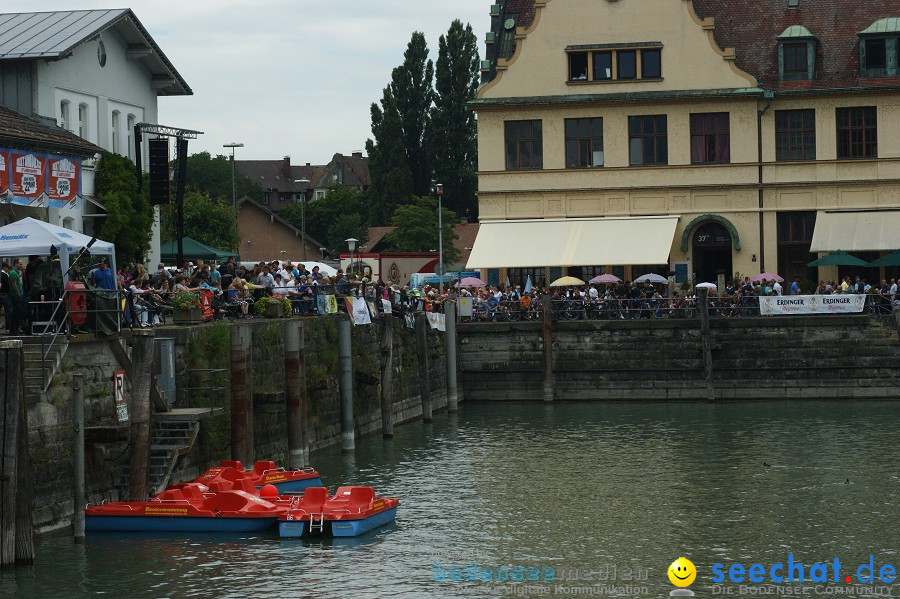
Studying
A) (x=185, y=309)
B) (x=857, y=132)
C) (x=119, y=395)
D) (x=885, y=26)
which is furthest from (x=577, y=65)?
(x=119, y=395)

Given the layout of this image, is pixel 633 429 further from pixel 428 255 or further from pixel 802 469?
pixel 428 255

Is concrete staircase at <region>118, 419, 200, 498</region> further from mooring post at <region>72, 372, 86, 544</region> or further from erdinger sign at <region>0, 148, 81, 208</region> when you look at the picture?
erdinger sign at <region>0, 148, 81, 208</region>

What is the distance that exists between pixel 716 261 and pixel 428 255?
14.1 m

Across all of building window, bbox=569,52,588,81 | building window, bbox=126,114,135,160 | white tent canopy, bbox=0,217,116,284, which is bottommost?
white tent canopy, bbox=0,217,116,284

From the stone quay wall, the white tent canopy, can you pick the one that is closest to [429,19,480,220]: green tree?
the stone quay wall

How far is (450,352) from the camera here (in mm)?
47500

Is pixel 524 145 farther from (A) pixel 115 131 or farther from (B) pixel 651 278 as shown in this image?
(A) pixel 115 131

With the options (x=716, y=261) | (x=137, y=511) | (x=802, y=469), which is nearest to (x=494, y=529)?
(x=137, y=511)

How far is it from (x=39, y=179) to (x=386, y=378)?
10604 millimetres

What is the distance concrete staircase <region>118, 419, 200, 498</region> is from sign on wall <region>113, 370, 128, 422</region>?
0.84m

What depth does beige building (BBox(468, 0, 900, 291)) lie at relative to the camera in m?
55.2

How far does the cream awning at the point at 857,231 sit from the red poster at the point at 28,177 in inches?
1172

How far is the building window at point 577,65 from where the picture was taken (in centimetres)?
5694

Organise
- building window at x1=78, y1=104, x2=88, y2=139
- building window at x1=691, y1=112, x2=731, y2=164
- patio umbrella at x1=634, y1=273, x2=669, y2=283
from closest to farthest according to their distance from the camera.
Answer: building window at x1=78, y1=104, x2=88, y2=139 < patio umbrella at x1=634, y1=273, x2=669, y2=283 < building window at x1=691, y1=112, x2=731, y2=164
